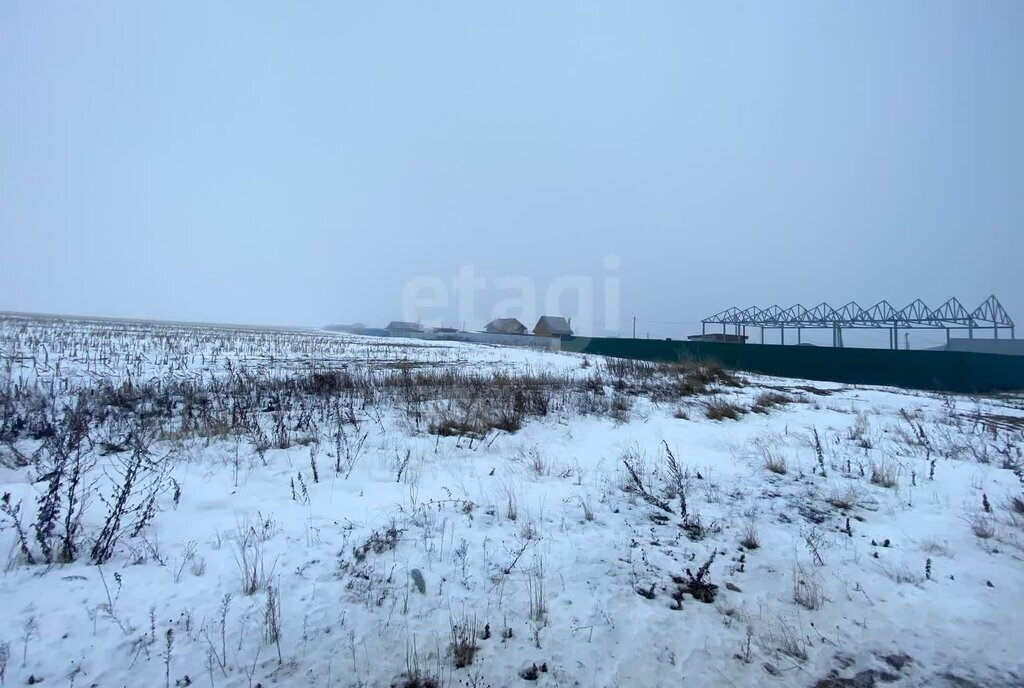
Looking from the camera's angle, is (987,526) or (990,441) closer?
Result: (987,526)

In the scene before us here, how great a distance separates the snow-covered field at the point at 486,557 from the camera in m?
2.34

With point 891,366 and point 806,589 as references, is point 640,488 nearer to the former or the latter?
point 806,589

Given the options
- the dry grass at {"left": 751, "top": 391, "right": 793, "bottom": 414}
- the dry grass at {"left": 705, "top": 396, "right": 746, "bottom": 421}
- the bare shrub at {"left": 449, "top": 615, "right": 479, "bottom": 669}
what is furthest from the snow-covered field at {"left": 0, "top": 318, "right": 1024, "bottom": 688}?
the dry grass at {"left": 751, "top": 391, "right": 793, "bottom": 414}

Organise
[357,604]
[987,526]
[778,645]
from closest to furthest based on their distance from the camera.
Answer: [778,645] → [357,604] → [987,526]

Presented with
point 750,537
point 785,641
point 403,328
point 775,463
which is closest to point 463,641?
point 785,641

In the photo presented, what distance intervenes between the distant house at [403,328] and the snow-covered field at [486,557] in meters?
70.3

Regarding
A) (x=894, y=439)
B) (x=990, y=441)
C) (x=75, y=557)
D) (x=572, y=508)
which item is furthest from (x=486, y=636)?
(x=990, y=441)

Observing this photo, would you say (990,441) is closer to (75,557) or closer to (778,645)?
(778,645)

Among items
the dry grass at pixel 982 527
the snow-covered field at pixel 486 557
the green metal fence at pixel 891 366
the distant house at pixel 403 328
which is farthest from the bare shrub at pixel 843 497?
the distant house at pixel 403 328

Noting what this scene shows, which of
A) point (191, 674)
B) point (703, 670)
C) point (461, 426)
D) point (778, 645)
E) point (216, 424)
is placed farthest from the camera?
point (461, 426)

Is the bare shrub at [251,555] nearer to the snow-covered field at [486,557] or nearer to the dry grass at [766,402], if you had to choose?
the snow-covered field at [486,557]

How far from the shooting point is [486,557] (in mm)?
3291

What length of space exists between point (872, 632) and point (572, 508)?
2.23 m

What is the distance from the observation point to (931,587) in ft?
9.98
